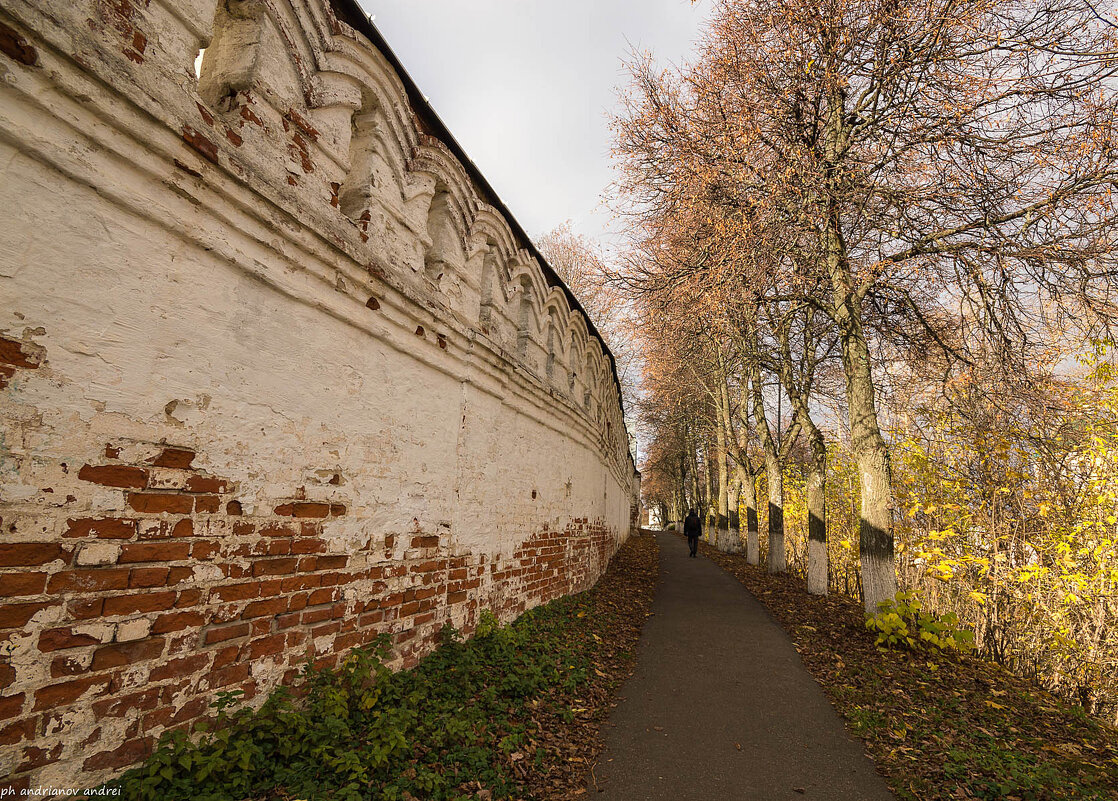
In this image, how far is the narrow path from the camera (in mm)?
3562

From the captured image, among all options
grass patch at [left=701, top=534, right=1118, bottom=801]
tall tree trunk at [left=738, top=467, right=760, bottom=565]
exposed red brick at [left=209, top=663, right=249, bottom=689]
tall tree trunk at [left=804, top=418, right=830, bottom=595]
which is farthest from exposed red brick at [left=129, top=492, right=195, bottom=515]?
tall tree trunk at [left=738, top=467, right=760, bottom=565]

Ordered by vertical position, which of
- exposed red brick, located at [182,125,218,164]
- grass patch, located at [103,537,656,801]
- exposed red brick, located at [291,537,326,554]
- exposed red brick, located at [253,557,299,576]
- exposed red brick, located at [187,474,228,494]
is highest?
exposed red brick, located at [182,125,218,164]

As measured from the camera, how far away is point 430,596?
4.41 meters

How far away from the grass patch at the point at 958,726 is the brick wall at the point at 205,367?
3732 mm

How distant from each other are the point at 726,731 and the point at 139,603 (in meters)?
4.33

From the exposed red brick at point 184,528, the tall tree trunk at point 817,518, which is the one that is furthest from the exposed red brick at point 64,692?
the tall tree trunk at point 817,518

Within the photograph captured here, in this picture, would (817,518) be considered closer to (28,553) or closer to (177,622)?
(177,622)

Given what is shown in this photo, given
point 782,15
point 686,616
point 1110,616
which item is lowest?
point 686,616

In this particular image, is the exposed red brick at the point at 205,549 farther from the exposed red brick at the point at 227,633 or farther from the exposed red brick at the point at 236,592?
the exposed red brick at the point at 227,633

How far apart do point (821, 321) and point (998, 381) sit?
5.64m

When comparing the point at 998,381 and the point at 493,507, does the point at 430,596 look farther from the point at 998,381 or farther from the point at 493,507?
the point at 998,381

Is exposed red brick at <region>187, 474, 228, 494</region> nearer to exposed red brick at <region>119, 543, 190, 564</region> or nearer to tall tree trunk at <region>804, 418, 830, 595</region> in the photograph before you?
exposed red brick at <region>119, 543, 190, 564</region>

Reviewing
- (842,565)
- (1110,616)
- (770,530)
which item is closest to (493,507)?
(1110,616)

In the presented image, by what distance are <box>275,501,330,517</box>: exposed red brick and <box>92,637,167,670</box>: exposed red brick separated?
2.69 feet
